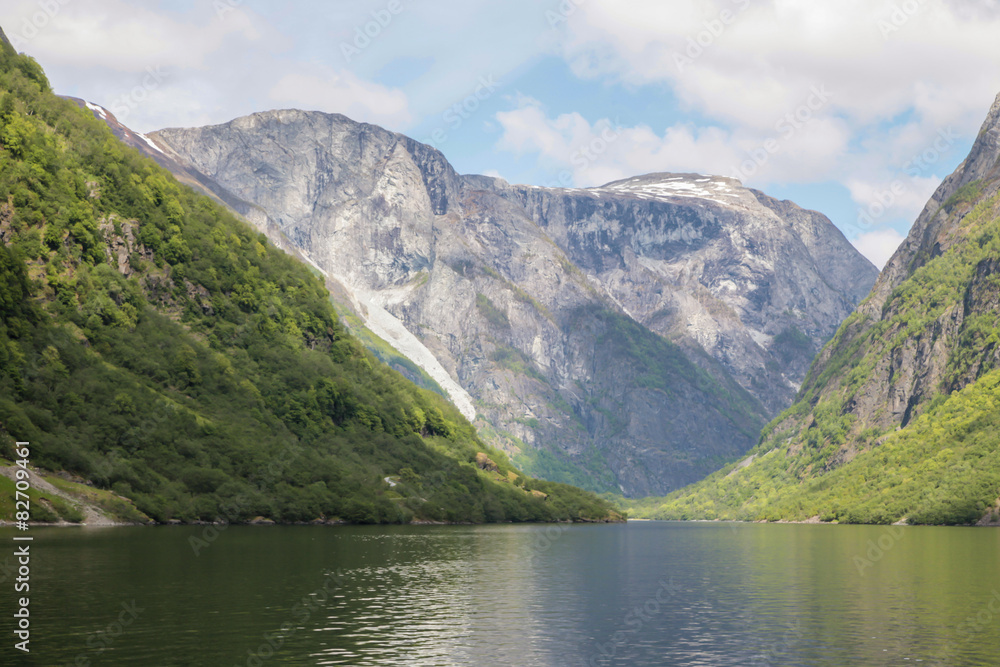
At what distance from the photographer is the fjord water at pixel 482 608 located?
57281 millimetres

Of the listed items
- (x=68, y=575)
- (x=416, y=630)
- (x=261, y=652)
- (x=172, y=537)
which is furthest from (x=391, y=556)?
(x=261, y=652)

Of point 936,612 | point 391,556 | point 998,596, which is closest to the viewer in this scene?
point 936,612

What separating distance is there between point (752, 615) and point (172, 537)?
9745 centimetres

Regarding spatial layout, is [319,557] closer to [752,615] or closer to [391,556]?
[391,556]

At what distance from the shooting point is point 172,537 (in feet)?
461

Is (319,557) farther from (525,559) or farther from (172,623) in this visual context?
(172,623)

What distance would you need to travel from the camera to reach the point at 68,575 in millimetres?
83250

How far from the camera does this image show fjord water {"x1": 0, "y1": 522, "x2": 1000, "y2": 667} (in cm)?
5728

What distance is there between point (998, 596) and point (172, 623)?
71.2 m

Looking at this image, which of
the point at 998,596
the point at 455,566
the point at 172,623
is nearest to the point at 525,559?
the point at 455,566

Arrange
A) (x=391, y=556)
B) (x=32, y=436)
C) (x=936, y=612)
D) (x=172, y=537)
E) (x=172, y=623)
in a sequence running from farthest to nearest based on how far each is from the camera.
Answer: (x=32, y=436) < (x=172, y=537) < (x=391, y=556) < (x=936, y=612) < (x=172, y=623)

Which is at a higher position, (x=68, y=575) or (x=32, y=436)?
(x=32, y=436)

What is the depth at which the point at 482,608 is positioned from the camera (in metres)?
79.4

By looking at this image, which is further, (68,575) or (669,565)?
(669,565)
